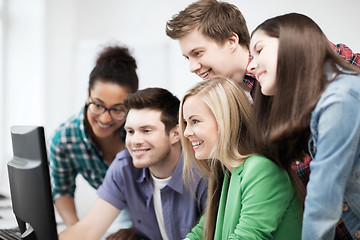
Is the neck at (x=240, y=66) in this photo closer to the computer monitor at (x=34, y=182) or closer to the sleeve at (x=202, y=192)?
the sleeve at (x=202, y=192)

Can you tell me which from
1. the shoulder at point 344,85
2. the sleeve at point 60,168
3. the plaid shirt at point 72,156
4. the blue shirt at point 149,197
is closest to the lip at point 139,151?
the blue shirt at point 149,197

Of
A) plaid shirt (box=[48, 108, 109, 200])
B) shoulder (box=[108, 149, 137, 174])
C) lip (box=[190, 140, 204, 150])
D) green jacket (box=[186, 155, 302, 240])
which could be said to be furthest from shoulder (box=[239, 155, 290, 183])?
plaid shirt (box=[48, 108, 109, 200])

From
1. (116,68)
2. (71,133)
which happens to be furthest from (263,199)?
(71,133)

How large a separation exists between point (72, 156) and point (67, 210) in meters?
0.30

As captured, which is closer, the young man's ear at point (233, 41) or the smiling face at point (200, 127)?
the smiling face at point (200, 127)

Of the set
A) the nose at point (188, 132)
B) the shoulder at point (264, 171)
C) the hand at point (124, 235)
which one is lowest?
the hand at point (124, 235)

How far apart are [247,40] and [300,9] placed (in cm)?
106

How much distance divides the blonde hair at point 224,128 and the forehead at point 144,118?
337 millimetres

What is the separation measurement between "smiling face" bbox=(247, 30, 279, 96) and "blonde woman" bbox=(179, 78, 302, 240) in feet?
0.74

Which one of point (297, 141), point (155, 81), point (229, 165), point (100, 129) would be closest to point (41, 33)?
point (155, 81)

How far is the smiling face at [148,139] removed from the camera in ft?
5.96

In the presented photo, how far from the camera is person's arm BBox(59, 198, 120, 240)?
1805 mm

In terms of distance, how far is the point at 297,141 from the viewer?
1200 millimetres

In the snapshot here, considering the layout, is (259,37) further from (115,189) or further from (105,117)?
(105,117)
